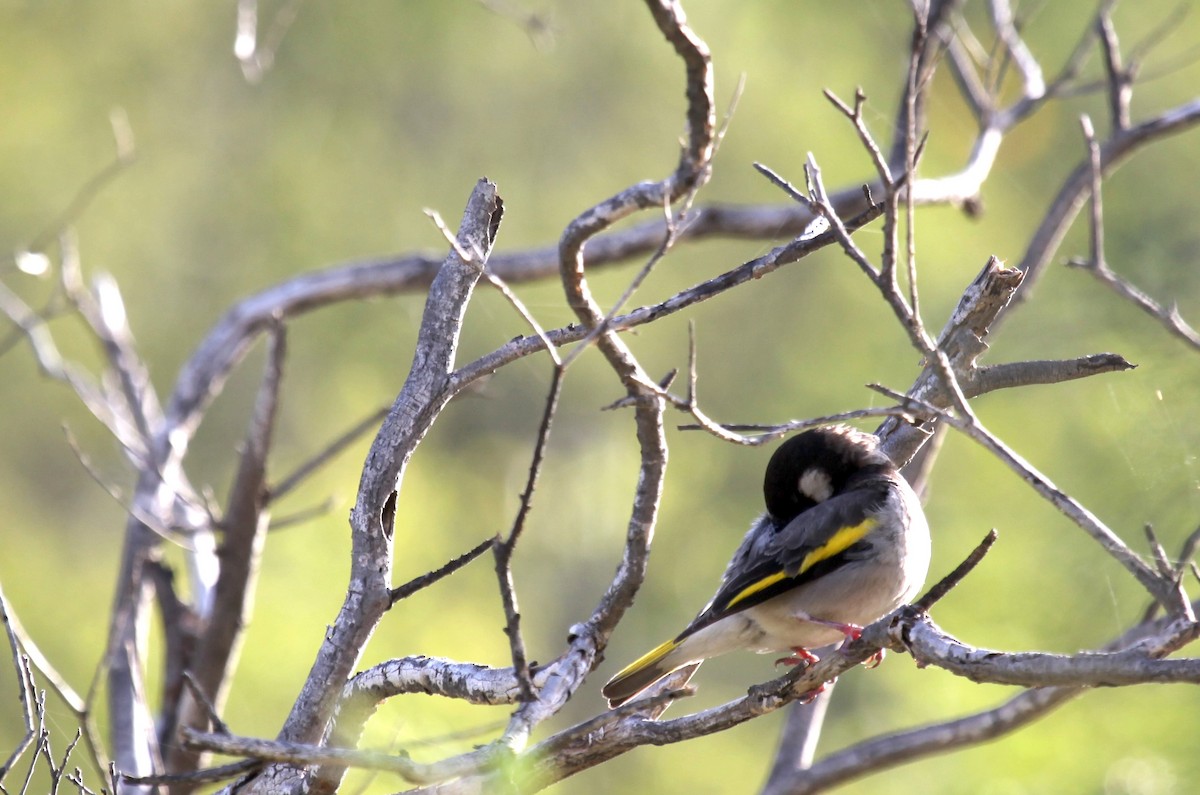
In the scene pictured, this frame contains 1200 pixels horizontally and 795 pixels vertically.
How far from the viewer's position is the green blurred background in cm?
970

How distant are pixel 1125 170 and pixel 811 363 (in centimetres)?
385

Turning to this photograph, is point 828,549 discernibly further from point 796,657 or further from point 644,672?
point 644,672

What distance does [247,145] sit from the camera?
1575 centimetres

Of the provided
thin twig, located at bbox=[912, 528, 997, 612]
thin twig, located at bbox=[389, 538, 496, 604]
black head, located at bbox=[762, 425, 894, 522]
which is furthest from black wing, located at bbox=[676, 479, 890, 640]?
thin twig, located at bbox=[912, 528, 997, 612]

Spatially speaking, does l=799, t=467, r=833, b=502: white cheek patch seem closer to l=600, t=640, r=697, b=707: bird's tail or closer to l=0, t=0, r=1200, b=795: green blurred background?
l=600, t=640, r=697, b=707: bird's tail

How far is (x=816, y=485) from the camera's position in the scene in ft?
13.4

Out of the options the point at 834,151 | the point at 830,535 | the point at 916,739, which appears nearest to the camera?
the point at 830,535

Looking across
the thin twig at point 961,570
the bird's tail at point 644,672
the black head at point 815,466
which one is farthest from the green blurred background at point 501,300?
the thin twig at point 961,570

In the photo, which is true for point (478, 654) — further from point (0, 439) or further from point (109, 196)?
point (109, 196)

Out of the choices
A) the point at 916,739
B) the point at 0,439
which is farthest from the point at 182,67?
the point at 916,739

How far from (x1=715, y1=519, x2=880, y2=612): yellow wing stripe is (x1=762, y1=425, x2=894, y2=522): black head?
0.29m

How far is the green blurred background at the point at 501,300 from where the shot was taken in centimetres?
970

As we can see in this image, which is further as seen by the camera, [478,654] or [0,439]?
[0,439]

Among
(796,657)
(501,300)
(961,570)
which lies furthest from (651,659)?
(501,300)
